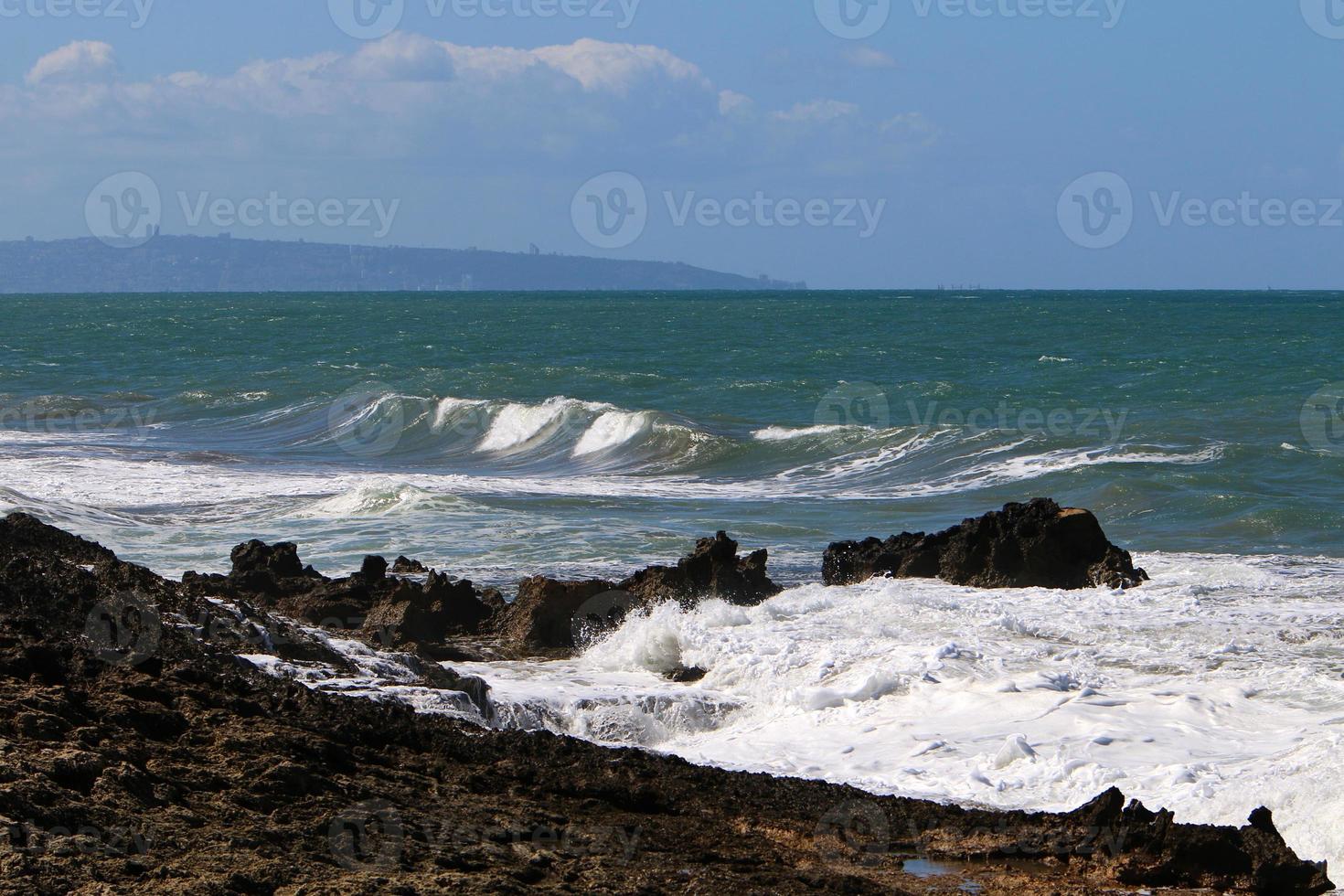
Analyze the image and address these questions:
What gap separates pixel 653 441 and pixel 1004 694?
64.1 feet

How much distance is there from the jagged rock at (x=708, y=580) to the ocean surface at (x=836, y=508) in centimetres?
38

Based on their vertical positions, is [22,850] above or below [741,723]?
above

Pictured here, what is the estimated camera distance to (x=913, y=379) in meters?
43.9

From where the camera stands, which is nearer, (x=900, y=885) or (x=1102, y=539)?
(x=900, y=885)

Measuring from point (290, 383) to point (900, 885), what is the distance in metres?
39.4

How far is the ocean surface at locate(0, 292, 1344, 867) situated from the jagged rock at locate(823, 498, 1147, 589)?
0.49m

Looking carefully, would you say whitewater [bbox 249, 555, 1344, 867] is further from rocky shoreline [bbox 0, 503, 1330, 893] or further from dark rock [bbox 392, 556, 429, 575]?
dark rock [bbox 392, 556, 429, 575]

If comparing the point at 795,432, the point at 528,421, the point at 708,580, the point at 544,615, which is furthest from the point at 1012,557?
the point at 528,421

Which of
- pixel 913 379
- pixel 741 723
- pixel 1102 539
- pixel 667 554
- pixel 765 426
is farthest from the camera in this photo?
pixel 913 379

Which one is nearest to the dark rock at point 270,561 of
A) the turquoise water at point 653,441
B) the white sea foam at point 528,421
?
the turquoise water at point 653,441

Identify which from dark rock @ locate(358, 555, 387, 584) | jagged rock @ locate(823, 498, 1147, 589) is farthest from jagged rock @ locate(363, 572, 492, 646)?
jagged rock @ locate(823, 498, 1147, 589)

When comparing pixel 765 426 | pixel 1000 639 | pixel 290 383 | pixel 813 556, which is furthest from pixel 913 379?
pixel 1000 639

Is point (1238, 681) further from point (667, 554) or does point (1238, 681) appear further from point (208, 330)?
point (208, 330)

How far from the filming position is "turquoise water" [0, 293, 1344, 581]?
19328 mm
